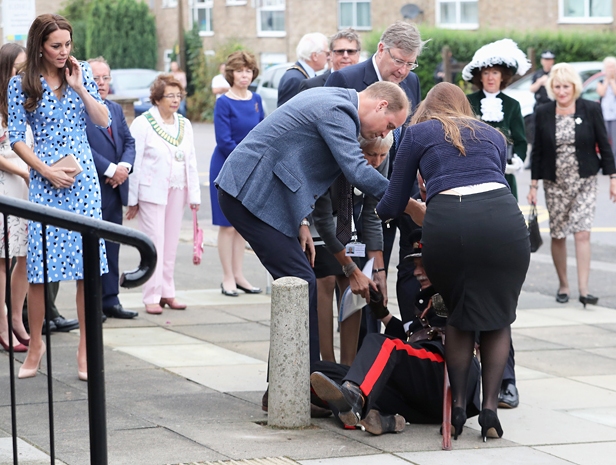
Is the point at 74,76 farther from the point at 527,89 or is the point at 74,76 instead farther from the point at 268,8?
the point at 268,8

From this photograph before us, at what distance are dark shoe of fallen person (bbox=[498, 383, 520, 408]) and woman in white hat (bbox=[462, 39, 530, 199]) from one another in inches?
70.1

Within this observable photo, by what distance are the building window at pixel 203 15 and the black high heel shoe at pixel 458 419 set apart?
42407mm

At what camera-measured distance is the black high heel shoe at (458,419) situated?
4.97 metres

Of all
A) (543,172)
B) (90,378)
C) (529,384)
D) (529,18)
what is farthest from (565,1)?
(90,378)

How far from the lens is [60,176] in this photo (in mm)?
5938

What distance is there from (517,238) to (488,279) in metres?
0.23

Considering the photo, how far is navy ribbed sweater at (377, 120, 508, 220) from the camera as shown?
500cm

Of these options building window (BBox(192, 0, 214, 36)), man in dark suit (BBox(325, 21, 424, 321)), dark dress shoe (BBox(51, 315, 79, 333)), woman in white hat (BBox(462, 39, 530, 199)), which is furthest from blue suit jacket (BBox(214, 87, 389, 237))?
building window (BBox(192, 0, 214, 36))

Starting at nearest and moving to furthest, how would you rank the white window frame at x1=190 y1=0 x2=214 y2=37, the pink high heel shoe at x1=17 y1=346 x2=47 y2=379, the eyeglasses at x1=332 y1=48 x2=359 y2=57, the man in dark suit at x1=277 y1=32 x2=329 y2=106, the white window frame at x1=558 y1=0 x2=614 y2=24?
the pink high heel shoe at x1=17 y1=346 x2=47 y2=379
the eyeglasses at x1=332 y1=48 x2=359 y2=57
the man in dark suit at x1=277 y1=32 x2=329 y2=106
the white window frame at x1=558 y1=0 x2=614 y2=24
the white window frame at x1=190 y1=0 x2=214 y2=37

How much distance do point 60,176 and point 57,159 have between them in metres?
0.14

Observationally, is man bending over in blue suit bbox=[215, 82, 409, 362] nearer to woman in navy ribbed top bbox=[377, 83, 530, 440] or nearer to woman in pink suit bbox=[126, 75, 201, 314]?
woman in navy ribbed top bbox=[377, 83, 530, 440]

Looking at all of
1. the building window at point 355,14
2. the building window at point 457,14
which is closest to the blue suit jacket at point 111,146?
the building window at point 457,14

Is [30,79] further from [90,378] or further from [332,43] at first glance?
[332,43]

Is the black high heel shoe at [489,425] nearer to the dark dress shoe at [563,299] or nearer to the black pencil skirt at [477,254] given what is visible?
the black pencil skirt at [477,254]
